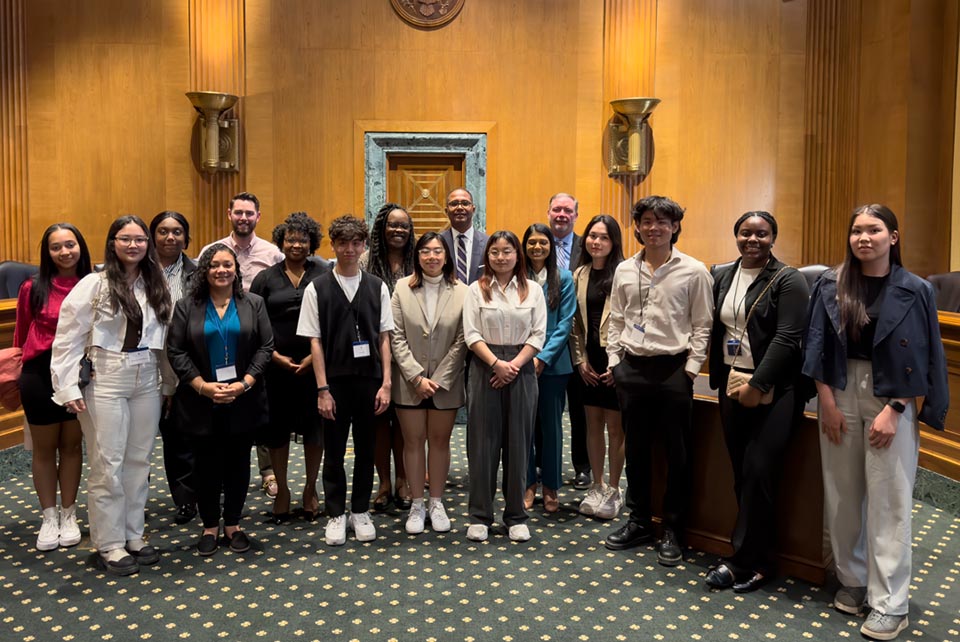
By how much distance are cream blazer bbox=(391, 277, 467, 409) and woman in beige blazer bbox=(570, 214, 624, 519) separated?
69 centimetres

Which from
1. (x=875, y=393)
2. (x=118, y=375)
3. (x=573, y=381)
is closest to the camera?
(x=875, y=393)

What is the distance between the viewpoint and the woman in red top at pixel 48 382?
369cm

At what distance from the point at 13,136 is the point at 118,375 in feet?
18.1

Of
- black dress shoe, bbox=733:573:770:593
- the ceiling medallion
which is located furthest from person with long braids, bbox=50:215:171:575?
the ceiling medallion

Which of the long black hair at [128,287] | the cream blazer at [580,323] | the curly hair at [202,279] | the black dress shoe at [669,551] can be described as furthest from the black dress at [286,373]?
the black dress shoe at [669,551]

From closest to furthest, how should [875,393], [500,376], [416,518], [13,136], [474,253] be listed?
[875,393] → [500,376] → [416,518] → [474,253] → [13,136]

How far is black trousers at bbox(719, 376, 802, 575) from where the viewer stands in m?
3.31

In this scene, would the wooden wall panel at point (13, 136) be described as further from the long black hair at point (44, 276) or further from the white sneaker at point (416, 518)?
the white sneaker at point (416, 518)

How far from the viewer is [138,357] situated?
140 inches

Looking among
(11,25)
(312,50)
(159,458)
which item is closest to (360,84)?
(312,50)

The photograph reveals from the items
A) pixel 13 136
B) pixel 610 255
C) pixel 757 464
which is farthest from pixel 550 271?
pixel 13 136

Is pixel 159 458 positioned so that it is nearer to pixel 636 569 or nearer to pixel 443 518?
pixel 443 518

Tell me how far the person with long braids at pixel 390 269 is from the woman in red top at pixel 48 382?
1365 millimetres

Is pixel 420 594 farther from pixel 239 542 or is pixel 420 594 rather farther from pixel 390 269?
pixel 390 269
